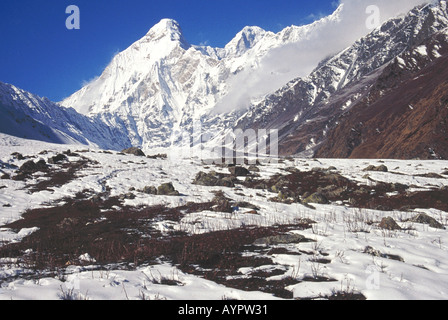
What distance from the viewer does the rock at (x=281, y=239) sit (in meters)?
10.6

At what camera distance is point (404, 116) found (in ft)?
274

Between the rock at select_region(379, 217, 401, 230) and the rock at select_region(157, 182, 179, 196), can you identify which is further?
the rock at select_region(157, 182, 179, 196)

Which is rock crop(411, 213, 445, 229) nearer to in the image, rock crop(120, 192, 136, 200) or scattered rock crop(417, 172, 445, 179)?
Answer: rock crop(120, 192, 136, 200)

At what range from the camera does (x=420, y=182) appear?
2608 centimetres

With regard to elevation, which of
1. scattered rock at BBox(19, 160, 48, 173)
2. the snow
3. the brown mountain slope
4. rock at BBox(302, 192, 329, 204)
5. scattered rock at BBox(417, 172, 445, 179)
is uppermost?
the brown mountain slope

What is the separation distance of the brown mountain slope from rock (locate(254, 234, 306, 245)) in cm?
6349

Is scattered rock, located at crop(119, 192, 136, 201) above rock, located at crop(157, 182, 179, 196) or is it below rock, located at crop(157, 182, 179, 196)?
below

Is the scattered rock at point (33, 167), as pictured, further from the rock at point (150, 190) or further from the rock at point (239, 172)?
the rock at point (239, 172)

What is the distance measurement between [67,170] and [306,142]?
162564 mm

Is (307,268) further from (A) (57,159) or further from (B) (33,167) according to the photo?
(A) (57,159)

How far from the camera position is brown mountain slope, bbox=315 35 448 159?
214 ft

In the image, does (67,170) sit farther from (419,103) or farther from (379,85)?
(379,85)

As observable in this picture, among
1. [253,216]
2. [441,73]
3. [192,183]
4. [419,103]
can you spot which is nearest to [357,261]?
[253,216]

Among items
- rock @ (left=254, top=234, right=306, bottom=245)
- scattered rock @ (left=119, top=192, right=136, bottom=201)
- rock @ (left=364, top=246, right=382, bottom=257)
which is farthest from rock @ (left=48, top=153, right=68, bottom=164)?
rock @ (left=364, top=246, right=382, bottom=257)
